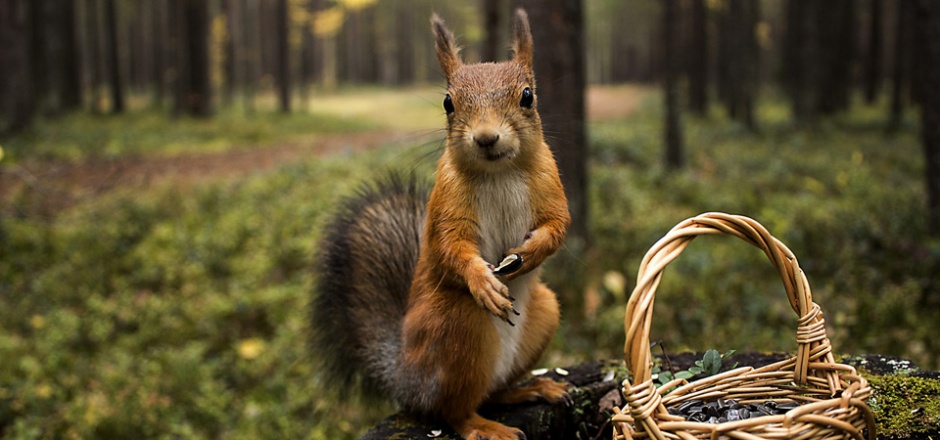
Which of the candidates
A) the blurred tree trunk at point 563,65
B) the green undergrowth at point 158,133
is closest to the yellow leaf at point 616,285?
the blurred tree trunk at point 563,65

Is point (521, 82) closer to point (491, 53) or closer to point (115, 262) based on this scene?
point (115, 262)

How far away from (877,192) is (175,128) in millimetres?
12502

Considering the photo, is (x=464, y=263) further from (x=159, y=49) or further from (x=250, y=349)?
(x=159, y=49)

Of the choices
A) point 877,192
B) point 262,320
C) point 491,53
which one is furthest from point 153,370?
point 877,192

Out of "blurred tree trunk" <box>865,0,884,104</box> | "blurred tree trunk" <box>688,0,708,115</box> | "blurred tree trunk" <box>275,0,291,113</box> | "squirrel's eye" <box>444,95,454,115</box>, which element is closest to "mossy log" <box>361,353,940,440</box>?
"squirrel's eye" <box>444,95,454,115</box>

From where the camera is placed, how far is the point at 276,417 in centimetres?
452

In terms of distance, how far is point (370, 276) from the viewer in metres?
2.61

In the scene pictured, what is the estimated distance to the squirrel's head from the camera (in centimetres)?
194

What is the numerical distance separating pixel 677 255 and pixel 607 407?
96 cm

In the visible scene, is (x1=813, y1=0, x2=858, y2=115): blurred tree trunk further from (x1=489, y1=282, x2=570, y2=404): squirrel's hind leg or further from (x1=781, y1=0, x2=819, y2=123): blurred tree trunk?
(x1=489, y1=282, x2=570, y2=404): squirrel's hind leg

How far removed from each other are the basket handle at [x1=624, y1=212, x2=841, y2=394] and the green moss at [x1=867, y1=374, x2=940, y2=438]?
32cm

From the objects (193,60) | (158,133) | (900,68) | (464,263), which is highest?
(193,60)

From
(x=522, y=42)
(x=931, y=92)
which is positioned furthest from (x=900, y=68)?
(x=522, y=42)

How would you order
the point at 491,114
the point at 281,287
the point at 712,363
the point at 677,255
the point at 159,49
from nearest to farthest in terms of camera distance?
1. the point at 677,255
2. the point at 491,114
3. the point at 712,363
4. the point at 281,287
5. the point at 159,49
